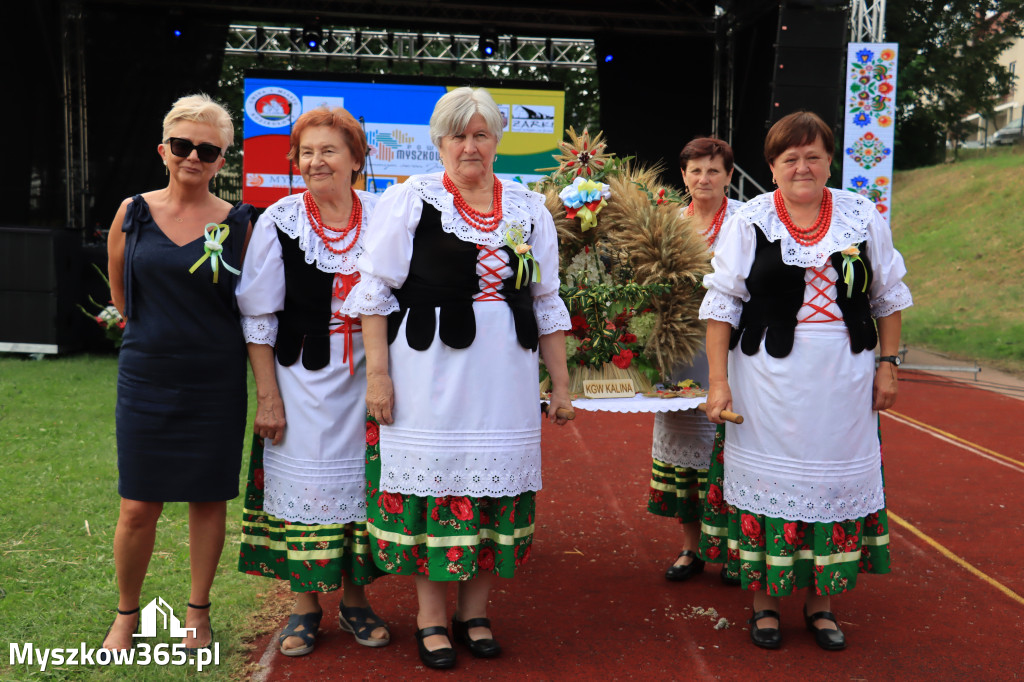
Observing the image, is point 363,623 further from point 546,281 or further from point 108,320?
point 108,320

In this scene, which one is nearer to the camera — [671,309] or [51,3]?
[671,309]

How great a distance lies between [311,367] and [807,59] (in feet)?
24.9

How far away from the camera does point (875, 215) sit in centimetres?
319

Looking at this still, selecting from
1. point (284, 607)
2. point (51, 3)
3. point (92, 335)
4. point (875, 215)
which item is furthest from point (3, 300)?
point (875, 215)

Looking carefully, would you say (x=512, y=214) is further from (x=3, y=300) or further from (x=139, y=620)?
(x=3, y=300)

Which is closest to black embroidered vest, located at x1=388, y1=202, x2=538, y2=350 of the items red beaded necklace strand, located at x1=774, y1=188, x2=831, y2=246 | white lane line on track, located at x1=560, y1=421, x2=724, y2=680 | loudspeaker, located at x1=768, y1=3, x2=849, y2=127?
red beaded necklace strand, located at x1=774, y1=188, x2=831, y2=246

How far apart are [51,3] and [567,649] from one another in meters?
10.7

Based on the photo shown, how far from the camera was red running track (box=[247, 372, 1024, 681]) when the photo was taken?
3.00 meters

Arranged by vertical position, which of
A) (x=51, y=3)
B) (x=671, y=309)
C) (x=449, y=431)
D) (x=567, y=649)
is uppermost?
(x=51, y=3)

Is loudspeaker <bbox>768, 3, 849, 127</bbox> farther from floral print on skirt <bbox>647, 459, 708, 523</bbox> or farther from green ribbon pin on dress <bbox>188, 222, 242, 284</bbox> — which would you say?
green ribbon pin on dress <bbox>188, 222, 242, 284</bbox>

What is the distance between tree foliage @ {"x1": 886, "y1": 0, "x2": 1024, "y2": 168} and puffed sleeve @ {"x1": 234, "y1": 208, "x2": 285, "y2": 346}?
72.5ft

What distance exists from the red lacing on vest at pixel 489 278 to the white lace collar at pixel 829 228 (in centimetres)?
93

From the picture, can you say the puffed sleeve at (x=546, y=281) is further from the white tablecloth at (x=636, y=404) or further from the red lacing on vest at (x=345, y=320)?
the red lacing on vest at (x=345, y=320)

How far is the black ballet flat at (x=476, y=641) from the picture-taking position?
10.00 feet
